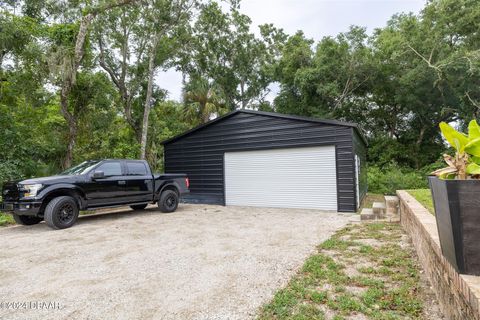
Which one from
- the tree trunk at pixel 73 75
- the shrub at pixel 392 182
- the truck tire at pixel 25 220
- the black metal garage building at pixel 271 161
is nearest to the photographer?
the truck tire at pixel 25 220

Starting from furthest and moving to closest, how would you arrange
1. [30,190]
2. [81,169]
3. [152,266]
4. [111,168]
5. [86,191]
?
[111,168] → [81,169] → [86,191] → [30,190] → [152,266]

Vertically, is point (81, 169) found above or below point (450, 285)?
above

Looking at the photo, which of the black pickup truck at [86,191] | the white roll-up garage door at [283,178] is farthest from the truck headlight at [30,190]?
the white roll-up garage door at [283,178]

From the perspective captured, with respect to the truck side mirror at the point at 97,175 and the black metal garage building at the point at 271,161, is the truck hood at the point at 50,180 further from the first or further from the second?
the black metal garage building at the point at 271,161

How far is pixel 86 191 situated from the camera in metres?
6.28

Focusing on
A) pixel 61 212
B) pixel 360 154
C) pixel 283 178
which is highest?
pixel 360 154

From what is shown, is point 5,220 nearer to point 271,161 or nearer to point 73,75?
point 73,75

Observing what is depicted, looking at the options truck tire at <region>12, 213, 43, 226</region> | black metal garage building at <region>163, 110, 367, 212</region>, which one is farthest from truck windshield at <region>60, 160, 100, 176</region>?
black metal garage building at <region>163, 110, 367, 212</region>

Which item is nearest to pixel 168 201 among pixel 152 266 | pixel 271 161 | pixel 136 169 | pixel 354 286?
pixel 136 169

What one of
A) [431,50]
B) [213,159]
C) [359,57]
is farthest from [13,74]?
[431,50]

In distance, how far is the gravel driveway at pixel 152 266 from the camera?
2527 mm

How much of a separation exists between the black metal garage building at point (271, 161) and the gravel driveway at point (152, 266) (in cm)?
181

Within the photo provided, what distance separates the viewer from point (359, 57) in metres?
15.4

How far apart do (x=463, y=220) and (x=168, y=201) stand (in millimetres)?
7476
